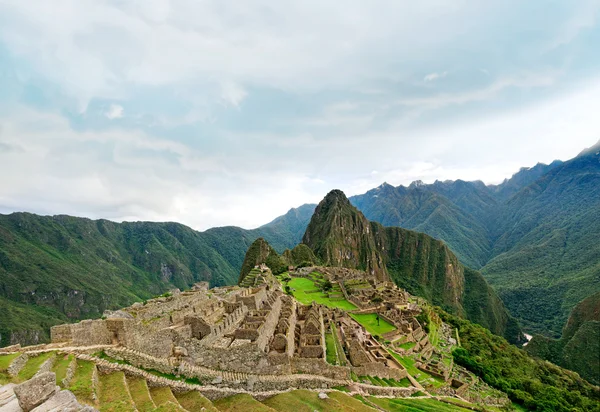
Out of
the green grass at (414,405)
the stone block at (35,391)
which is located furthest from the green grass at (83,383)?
the green grass at (414,405)

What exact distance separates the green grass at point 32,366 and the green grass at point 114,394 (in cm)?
286

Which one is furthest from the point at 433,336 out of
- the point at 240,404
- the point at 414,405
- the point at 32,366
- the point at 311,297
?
the point at 32,366

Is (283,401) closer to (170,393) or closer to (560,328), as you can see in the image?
(170,393)

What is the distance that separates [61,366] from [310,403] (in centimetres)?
1446


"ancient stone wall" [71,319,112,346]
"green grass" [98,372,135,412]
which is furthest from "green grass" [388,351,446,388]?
"ancient stone wall" [71,319,112,346]

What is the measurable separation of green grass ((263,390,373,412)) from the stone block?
12.2m

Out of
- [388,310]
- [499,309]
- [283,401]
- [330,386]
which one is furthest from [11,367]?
[499,309]

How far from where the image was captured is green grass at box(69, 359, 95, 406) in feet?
44.1

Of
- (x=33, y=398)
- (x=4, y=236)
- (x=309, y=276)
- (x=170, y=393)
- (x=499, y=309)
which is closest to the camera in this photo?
(x=33, y=398)

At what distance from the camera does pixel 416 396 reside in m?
30.1

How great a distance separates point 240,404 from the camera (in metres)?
18.5

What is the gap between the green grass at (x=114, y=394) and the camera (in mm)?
13273

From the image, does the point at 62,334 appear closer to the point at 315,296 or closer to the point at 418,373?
the point at 418,373

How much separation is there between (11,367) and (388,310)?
2238 inches
